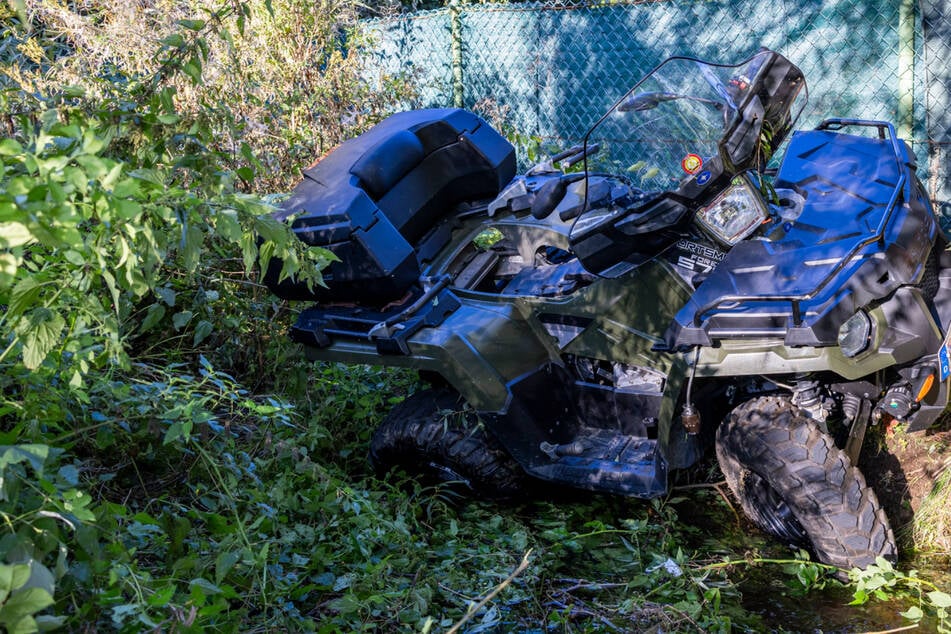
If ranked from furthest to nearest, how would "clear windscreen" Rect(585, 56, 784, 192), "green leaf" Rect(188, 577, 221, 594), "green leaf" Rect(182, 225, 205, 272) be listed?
"clear windscreen" Rect(585, 56, 784, 192), "green leaf" Rect(188, 577, 221, 594), "green leaf" Rect(182, 225, 205, 272)

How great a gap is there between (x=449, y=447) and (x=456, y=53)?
5616 millimetres

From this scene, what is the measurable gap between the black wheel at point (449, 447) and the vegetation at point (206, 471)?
0.13m

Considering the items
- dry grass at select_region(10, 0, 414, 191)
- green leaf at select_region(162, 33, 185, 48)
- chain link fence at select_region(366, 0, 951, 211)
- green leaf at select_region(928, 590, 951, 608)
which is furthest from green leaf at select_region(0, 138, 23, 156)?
chain link fence at select_region(366, 0, 951, 211)

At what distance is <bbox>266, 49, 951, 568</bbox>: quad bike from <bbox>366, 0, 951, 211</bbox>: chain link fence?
7.13 ft

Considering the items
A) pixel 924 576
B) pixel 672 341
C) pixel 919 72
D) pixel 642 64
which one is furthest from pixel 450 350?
pixel 642 64

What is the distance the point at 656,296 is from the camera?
4.06 m

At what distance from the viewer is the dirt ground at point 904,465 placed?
4277mm

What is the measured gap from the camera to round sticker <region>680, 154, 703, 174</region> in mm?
3738

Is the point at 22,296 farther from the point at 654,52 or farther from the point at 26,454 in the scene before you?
the point at 654,52

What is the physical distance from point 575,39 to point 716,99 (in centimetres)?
504

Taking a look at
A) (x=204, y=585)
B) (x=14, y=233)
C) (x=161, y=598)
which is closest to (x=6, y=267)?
(x=14, y=233)

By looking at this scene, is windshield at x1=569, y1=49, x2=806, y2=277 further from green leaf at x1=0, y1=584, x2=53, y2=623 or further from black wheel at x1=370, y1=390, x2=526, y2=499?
green leaf at x1=0, y1=584, x2=53, y2=623

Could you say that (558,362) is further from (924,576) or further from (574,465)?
(924,576)

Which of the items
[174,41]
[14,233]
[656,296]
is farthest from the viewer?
[656,296]
